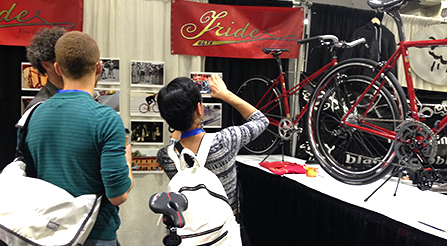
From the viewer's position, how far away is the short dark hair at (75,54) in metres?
1.07

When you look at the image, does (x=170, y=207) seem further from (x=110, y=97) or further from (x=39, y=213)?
(x=110, y=97)

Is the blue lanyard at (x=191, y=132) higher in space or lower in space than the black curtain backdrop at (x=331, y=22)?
lower

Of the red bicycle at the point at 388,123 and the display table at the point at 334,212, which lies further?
the red bicycle at the point at 388,123

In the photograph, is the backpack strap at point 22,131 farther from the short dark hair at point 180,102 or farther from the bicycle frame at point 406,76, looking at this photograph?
the bicycle frame at point 406,76

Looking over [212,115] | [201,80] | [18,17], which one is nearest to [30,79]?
[18,17]

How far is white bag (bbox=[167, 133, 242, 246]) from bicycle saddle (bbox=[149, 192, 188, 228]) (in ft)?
0.46

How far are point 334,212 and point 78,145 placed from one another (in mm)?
1494

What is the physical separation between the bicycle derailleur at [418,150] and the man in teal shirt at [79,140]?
142 centimetres

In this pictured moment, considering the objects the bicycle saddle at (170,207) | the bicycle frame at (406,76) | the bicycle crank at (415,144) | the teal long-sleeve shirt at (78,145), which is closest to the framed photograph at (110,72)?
the teal long-sleeve shirt at (78,145)

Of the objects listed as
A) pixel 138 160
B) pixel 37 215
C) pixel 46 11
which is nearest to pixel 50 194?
pixel 37 215

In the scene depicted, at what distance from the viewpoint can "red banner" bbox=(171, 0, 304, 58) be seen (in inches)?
123

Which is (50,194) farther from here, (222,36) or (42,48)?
(222,36)

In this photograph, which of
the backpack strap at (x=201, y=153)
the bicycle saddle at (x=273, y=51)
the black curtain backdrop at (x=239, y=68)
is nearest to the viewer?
the backpack strap at (x=201, y=153)

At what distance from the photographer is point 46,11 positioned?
2805 millimetres
